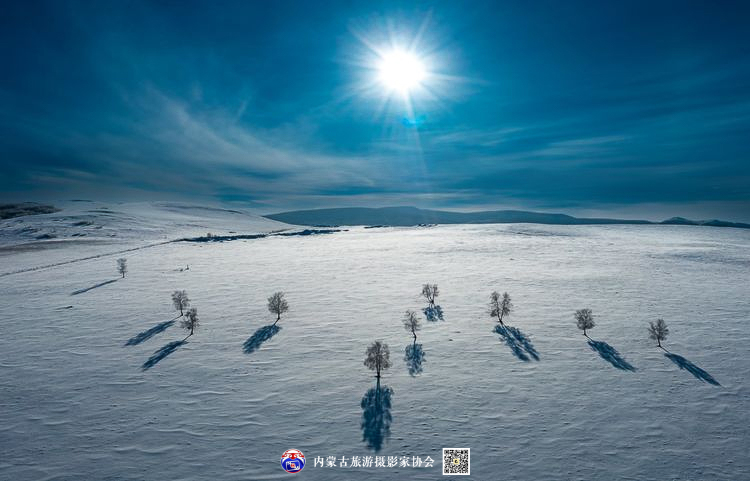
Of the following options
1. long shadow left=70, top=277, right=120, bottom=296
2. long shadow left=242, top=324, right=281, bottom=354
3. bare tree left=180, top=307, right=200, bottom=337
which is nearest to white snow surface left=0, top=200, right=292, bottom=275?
long shadow left=70, top=277, right=120, bottom=296

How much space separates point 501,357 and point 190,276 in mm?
26840

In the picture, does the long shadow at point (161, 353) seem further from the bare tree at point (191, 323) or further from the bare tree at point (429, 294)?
the bare tree at point (429, 294)

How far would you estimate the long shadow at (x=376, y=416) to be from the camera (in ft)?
31.7

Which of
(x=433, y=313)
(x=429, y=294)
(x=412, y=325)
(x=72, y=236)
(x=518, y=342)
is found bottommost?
(x=518, y=342)

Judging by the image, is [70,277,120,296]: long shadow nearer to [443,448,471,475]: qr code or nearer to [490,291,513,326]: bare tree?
[443,448,471,475]: qr code

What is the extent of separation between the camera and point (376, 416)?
1063 cm

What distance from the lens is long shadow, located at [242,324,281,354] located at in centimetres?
1564

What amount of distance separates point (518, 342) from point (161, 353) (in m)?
16.3

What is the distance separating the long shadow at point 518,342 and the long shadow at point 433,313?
3270mm

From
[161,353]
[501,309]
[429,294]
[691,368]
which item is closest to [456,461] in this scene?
[691,368]

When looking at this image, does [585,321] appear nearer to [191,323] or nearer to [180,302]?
[191,323]

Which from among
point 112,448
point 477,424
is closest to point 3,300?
point 112,448

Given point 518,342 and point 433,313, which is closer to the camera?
point 518,342

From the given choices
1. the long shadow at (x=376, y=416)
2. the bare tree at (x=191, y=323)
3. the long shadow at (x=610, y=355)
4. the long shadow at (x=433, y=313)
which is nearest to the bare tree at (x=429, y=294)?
the long shadow at (x=433, y=313)
